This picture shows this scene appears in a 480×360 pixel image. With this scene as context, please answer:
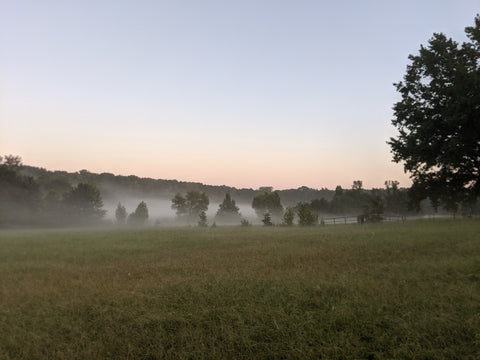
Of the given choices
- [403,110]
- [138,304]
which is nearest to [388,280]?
[138,304]

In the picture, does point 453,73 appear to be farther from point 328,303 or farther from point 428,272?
point 328,303

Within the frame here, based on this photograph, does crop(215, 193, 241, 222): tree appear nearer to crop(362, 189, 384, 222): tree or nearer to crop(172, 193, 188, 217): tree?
crop(172, 193, 188, 217): tree

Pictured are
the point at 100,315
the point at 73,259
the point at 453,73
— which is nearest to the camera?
the point at 100,315

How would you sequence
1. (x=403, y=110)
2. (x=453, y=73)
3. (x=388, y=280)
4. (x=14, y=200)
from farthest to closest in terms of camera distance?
1. (x=14, y=200)
2. (x=403, y=110)
3. (x=453, y=73)
4. (x=388, y=280)

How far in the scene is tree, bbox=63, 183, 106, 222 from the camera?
8650cm

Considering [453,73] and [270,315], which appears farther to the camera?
[453,73]

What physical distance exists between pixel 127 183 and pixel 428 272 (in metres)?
207

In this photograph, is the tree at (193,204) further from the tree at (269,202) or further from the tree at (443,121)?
the tree at (443,121)

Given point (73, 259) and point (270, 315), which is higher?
point (270, 315)

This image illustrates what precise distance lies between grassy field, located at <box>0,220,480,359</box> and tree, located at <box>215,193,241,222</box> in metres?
91.0

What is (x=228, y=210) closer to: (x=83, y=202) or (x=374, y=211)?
(x=83, y=202)

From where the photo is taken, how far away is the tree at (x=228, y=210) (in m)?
103

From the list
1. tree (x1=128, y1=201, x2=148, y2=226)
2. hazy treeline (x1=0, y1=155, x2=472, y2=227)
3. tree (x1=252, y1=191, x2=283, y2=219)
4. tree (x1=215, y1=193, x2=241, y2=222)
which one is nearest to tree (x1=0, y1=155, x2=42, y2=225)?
hazy treeline (x1=0, y1=155, x2=472, y2=227)

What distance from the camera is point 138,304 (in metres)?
7.33
